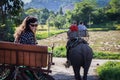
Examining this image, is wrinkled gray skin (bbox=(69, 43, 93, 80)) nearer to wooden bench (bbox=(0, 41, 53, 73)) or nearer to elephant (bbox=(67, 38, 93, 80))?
elephant (bbox=(67, 38, 93, 80))

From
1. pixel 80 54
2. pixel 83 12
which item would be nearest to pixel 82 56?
pixel 80 54

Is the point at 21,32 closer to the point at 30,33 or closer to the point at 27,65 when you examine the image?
the point at 30,33

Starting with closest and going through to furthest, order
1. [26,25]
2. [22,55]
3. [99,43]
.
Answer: [22,55] < [26,25] < [99,43]

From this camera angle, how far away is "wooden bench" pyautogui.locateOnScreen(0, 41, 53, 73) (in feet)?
26.9

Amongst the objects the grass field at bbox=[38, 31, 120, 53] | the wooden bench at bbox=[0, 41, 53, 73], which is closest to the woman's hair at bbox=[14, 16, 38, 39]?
the wooden bench at bbox=[0, 41, 53, 73]

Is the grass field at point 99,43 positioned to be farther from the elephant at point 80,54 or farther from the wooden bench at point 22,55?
the wooden bench at point 22,55

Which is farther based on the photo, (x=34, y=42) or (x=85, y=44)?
(x=85, y=44)

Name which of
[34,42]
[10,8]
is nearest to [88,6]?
[10,8]

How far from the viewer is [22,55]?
8.22m

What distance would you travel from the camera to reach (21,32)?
859 centimetres

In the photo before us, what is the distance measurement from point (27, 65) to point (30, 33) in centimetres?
76

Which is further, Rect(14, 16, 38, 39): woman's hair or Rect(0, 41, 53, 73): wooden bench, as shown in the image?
Rect(14, 16, 38, 39): woman's hair

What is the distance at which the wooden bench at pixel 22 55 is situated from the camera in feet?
26.9

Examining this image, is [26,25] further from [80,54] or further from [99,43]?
[99,43]
